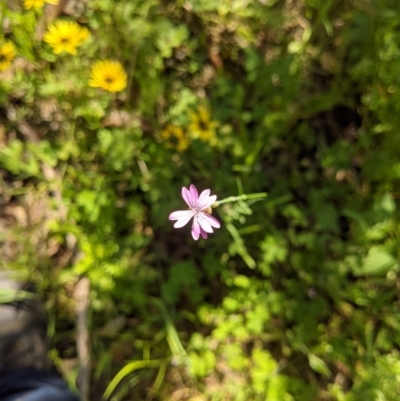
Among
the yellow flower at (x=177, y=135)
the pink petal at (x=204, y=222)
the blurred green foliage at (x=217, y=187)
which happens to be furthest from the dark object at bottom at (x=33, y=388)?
the pink petal at (x=204, y=222)

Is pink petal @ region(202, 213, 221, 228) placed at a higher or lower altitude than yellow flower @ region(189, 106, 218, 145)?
lower

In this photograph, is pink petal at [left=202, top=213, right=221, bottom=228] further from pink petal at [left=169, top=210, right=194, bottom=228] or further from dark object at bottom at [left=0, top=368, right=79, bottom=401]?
dark object at bottom at [left=0, top=368, right=79, bottom=401]

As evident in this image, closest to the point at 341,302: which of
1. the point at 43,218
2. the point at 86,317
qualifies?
the point at 86,317

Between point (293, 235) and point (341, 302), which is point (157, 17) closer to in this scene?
point (293, 235)

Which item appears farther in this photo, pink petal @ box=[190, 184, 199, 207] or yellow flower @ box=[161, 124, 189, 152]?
yellow flower @ box=[161, 124, 189, 152]

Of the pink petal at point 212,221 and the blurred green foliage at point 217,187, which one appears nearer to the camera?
the pink petal at point 212,221

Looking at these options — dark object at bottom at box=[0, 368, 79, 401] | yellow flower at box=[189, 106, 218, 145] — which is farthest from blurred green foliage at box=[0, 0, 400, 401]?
dark object at bottom at box=[0, 368, 79, 401]

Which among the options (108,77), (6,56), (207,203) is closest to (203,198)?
(207,203)

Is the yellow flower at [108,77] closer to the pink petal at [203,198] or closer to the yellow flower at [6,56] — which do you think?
the yellow flower at [6,56]
